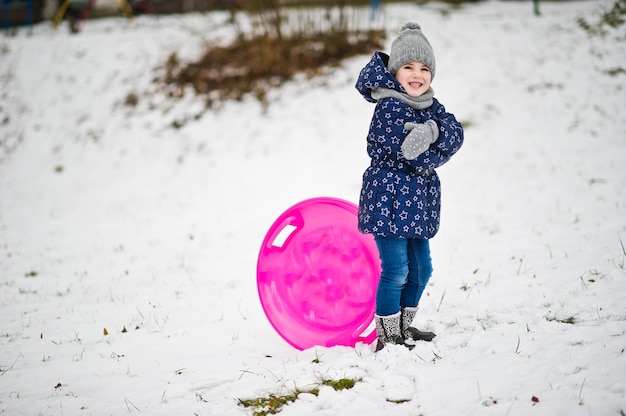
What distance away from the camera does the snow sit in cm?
261

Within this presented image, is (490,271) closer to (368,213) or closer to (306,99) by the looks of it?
(368,213)

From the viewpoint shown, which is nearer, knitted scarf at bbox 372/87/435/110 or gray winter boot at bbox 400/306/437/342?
knitted scarf at bbox 372/87/435/110

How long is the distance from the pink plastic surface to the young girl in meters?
0.22

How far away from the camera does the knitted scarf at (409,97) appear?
8.87 ft

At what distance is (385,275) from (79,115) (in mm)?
10643

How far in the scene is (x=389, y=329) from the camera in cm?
288

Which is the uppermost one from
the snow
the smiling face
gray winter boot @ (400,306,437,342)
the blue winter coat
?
the smiling face

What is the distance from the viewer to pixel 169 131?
9.87m

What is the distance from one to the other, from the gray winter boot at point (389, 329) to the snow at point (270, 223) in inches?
4.6

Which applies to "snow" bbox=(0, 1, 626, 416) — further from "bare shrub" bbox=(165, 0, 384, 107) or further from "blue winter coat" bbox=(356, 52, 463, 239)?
"blue winter coat" bbox=(356, 52, 463, 239)

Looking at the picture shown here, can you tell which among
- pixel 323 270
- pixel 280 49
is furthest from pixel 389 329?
pixel 280 49

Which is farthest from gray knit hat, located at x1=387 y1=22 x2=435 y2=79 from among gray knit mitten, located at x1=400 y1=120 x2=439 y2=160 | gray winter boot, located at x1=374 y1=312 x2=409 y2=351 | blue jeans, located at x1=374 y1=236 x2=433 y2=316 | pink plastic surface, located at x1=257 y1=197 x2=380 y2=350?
gray winter boot, located at x1=374 y1=312 x2=409 y2=351

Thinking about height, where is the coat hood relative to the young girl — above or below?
above

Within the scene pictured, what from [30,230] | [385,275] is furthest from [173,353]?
[30,230]
